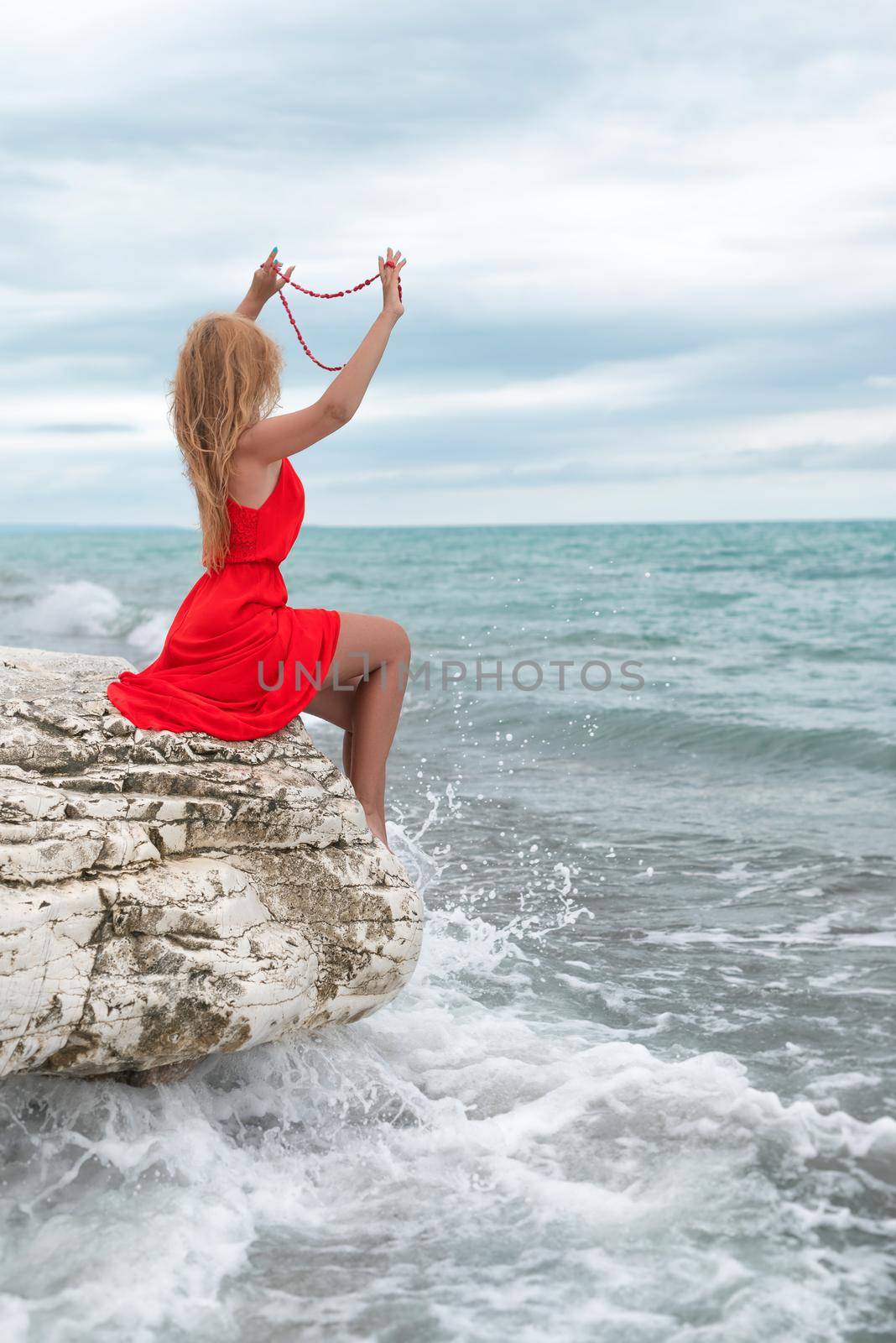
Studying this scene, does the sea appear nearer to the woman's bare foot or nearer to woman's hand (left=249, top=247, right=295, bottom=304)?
the woman's bare foot

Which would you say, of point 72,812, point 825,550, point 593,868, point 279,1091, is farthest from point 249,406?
point 825,550

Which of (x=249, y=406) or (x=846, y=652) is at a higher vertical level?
(x=249, y=406)

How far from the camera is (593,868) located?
7113 millimetres

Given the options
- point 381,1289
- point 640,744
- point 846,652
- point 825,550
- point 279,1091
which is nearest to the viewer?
point 381,1289

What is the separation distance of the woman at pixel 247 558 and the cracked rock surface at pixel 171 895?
17 centimetres

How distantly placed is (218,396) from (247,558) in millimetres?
617

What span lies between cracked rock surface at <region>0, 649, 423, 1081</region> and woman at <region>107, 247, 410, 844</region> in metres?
0.17

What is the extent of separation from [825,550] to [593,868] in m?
40.3

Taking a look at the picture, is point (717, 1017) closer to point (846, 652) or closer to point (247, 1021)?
point (247, 1021)

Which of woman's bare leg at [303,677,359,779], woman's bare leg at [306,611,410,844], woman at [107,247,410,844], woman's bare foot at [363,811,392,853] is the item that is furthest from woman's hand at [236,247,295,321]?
woman's bare foot at [363,811,392,853]

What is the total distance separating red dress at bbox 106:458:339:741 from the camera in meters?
4.46

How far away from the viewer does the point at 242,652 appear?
4480mm

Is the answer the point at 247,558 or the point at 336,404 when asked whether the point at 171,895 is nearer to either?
the point at 247,558

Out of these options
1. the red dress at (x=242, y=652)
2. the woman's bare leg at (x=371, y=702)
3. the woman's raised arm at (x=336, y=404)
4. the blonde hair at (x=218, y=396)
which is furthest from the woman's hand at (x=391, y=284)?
the woman's bare leg at (x=371, y=702)
